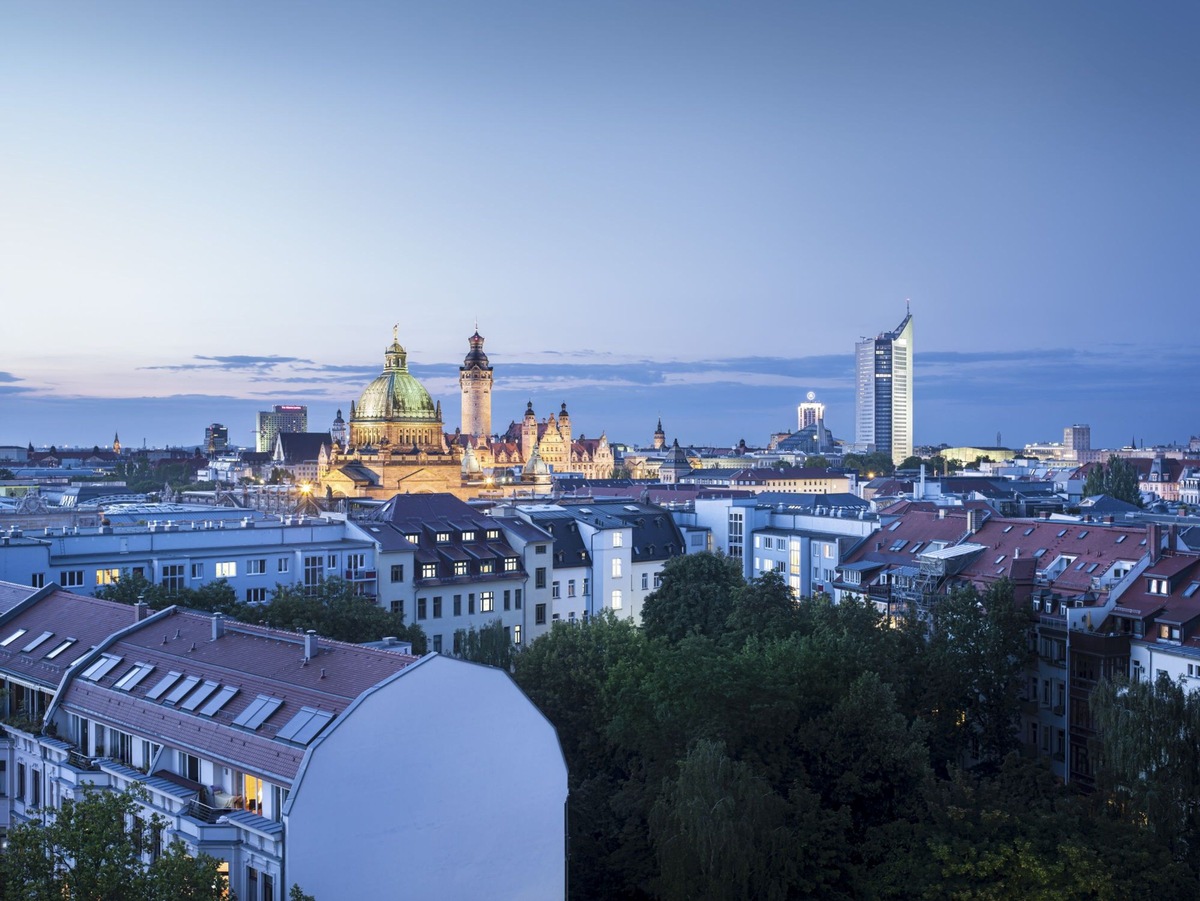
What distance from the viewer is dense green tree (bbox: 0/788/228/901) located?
26.2 m

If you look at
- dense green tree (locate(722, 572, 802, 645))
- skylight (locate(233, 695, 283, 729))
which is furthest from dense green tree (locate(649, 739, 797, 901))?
dense green tree (locate(722, 572, 802, 645))

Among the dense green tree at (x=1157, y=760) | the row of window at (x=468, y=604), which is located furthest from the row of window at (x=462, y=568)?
the dense green tree at (x=1157, y=760)

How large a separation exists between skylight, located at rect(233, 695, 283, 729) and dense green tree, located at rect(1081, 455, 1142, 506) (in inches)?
5376

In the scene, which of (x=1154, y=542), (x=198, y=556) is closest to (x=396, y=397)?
(x=198, y=556)

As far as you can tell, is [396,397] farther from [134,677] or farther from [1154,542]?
[134,677]

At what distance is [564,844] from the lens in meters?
33.8

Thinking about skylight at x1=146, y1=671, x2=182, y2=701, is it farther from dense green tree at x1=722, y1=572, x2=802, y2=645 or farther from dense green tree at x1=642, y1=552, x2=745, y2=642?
dense green tree at x1=642, y1=552, x2=745, y2=642

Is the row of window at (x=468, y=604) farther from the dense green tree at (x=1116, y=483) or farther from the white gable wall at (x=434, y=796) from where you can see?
the dense green tree at (x=1116, y=483)

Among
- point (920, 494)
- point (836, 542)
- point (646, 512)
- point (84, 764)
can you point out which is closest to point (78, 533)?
point (84, 764)

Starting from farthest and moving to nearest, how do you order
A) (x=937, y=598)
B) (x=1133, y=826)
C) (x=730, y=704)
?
(x=937, y=598) → (x=730, y=704) → (x=1133, y=826)

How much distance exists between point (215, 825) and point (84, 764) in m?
7.26

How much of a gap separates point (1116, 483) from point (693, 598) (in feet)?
349

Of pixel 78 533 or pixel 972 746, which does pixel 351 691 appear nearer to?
pixel 972 746

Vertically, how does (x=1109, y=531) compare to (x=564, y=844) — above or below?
above
